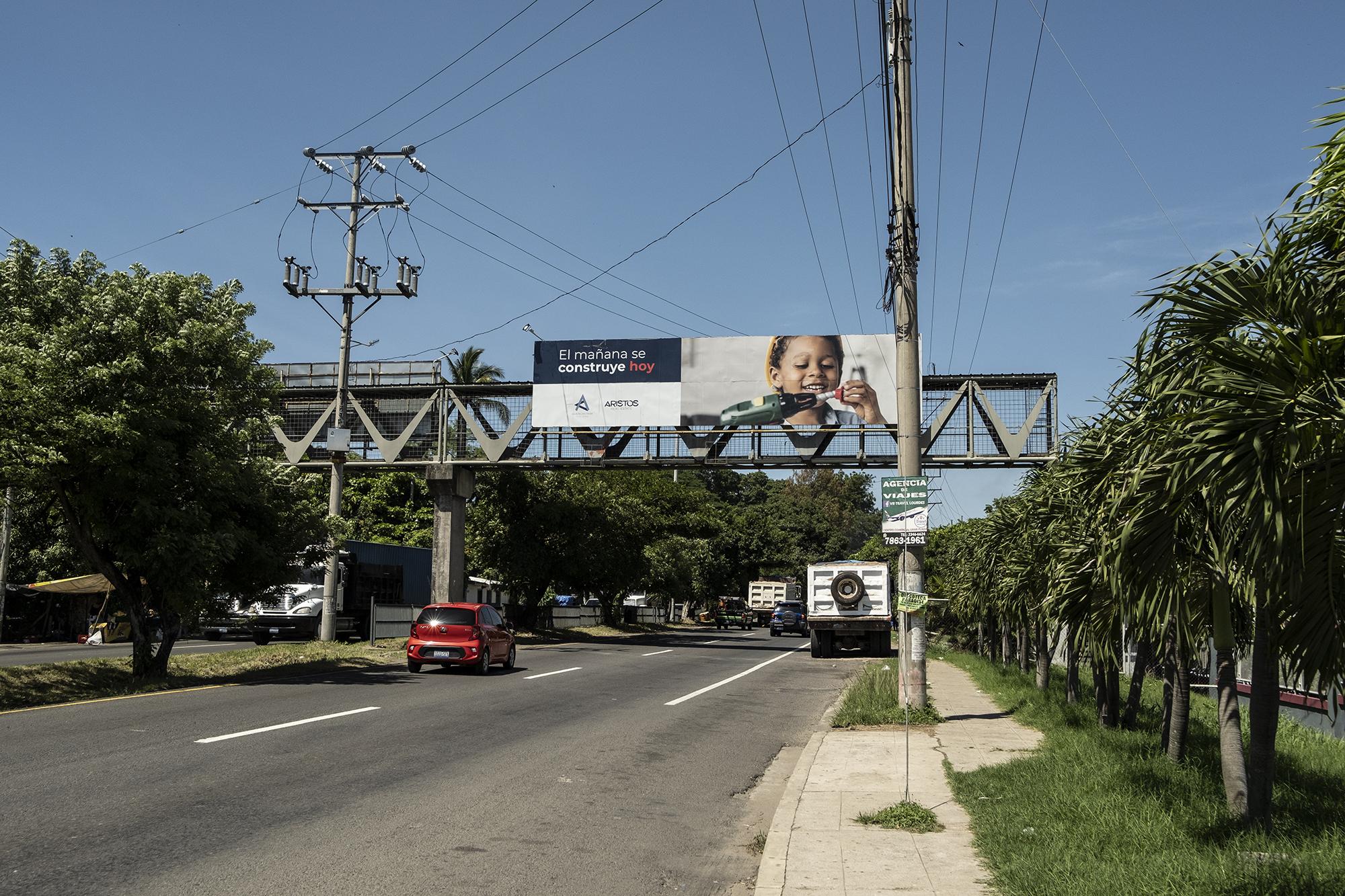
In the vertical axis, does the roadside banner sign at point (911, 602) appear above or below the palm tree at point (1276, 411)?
below

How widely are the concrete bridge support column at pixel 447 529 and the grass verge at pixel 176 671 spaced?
308 inches

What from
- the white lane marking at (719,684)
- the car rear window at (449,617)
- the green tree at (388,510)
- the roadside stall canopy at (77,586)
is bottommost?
the white lane marking at (719,684)

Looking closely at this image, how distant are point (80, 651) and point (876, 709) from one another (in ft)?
81.4

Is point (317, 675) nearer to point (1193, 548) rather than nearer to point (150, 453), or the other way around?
point (150, 453)

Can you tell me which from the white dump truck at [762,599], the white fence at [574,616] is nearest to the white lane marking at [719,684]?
the white fence at [574,616]

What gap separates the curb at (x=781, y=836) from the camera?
7108mm

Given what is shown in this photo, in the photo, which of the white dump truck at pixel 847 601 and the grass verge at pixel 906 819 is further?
the white dump truck at pixel 847 601

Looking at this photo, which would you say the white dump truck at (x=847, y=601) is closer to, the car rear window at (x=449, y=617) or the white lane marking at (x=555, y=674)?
the white lane marking at (x=555, y=674)

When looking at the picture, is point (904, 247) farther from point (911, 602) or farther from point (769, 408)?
point (769, 408)

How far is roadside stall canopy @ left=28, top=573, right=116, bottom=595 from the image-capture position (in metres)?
38.5

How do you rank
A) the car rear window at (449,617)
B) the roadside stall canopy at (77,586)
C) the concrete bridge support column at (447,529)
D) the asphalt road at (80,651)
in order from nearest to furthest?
the car rear window at (449,617) → the asphalt road at (80,651) → the concrete bridge support column at (447,529) → the roadside stall canopy at (77,586)

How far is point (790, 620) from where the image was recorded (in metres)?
63.5

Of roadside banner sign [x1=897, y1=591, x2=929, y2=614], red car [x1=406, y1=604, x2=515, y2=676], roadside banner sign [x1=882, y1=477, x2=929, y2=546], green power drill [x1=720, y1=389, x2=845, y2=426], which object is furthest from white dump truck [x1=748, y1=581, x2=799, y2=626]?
roadside banner sign [x1=897, y1=591, x2=929, y2=614]

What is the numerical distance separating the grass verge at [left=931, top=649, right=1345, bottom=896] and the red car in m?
13.4
